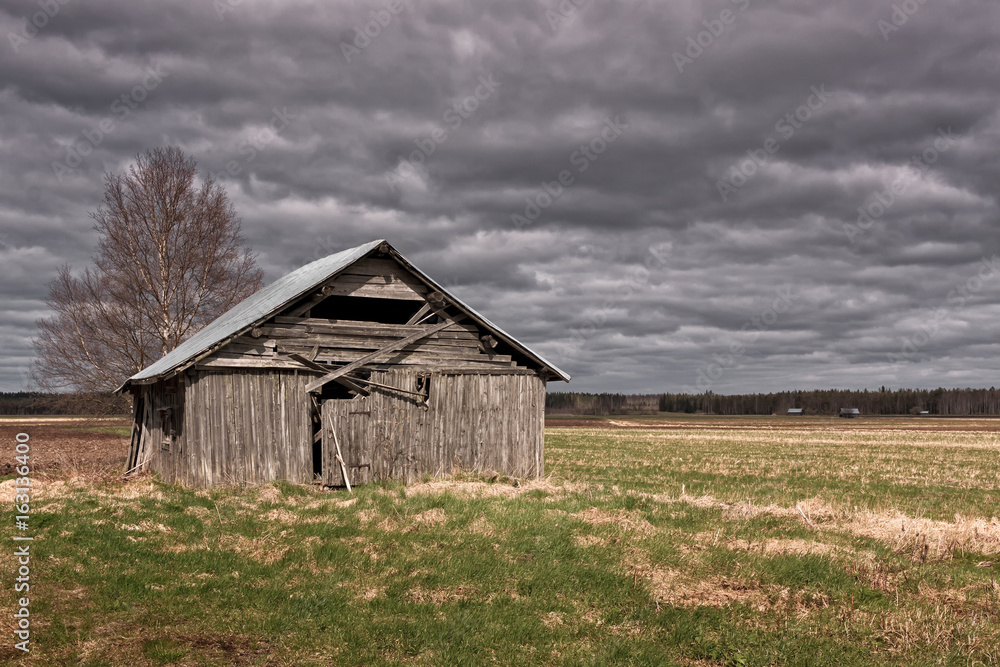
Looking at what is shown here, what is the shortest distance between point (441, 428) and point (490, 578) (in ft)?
31.8

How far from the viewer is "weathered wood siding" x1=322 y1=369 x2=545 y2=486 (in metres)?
18.3

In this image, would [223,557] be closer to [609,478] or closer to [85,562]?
[85,562]

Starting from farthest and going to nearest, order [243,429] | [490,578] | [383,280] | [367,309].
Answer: [367,309]
[383,280]
[243,429]
[490,578]

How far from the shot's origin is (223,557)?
1073 centimetres

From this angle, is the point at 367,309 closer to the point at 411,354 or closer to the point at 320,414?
the point at 411,354

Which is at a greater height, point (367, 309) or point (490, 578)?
point (367, 309)

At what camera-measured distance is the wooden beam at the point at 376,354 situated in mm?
18016

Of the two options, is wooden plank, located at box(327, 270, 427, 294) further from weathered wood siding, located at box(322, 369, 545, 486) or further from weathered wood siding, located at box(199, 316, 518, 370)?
weathered wood siding, located at box(322, 369, 545, 486)

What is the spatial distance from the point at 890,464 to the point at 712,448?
10.7 m

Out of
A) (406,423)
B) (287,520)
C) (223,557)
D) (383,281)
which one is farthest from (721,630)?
(383,281)

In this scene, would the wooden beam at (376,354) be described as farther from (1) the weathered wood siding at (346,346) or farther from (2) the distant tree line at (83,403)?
(2) the distant tree line at (83,403)

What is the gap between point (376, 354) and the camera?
18.8 meters

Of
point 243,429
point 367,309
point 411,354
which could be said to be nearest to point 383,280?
point 411,354

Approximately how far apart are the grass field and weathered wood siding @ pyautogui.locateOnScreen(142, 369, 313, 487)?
2.85 feet
